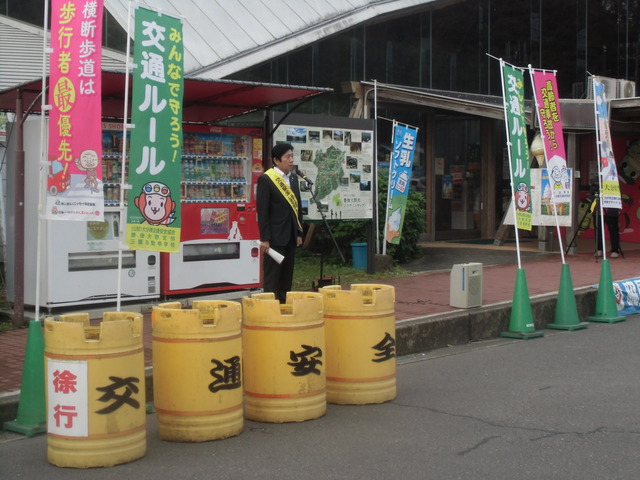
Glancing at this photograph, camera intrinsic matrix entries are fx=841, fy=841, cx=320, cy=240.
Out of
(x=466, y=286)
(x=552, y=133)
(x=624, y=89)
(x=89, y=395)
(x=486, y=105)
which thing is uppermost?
(x=624, y=89)

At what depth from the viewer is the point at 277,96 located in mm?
10539

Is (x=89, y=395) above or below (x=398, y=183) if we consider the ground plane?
below

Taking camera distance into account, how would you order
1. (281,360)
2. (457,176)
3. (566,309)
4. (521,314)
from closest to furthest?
(281,360), (521,314), (566,309), (457,176)

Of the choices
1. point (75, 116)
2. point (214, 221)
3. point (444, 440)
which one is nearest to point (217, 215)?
point (214, 221)

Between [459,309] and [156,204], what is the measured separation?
4824 mm

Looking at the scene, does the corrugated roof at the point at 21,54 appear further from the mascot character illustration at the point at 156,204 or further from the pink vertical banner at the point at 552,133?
the pink vertical banner at the point at 552,133

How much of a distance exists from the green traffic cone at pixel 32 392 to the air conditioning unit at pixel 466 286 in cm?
567

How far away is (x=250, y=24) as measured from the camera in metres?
15.9

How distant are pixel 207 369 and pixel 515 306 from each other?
A: 525 centimetres

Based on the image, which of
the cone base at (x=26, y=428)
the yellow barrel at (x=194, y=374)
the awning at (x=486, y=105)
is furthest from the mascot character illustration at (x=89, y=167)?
the awning at (x=486, y=105)

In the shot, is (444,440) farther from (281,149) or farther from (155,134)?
(281,149)

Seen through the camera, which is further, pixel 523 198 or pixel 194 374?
pixel 523 198

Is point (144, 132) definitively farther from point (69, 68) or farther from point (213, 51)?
point (213, 51)

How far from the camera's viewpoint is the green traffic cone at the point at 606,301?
11.2m
